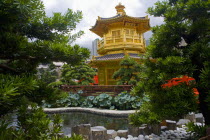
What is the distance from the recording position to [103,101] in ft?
30.5

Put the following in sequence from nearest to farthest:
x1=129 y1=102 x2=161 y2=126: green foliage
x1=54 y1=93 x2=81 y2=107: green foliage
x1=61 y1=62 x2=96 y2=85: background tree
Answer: x1=129 y1=102 x2=161 y2=126: green foliage, x1=54 y1=93 x2=81 y2=107: green foliage, x1=61 y1=62 x2=96 y2=85: background tree

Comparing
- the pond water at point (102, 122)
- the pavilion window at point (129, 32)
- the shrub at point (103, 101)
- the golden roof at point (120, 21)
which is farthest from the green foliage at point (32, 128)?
the pavilion window at point (129, 32)

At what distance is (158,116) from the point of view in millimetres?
2986

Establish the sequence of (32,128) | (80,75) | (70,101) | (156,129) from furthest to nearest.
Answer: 1. (80,75)
2. (70,101)
3. (156,129)
4. (32,128)

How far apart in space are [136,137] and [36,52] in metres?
3.36

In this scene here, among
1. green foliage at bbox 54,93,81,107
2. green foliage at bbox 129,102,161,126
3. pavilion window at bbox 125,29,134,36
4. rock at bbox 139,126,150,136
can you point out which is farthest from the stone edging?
pavilion window at bbox 125,29,134,36

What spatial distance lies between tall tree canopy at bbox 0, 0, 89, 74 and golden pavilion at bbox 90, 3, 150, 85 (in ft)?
35.8

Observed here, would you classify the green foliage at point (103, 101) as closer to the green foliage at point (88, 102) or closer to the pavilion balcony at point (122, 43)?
the green foliage at point (88, 102)

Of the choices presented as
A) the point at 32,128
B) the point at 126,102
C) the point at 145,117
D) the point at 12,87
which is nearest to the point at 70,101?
the point at 126,102

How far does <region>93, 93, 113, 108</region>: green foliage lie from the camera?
9111 mm

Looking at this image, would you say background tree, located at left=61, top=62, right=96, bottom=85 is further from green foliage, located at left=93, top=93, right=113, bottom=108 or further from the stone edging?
the stone edging

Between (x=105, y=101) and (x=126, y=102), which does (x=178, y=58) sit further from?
(x=105, y=101)

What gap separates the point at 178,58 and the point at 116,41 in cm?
1214

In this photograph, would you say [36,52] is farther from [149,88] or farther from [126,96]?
[126,96]
